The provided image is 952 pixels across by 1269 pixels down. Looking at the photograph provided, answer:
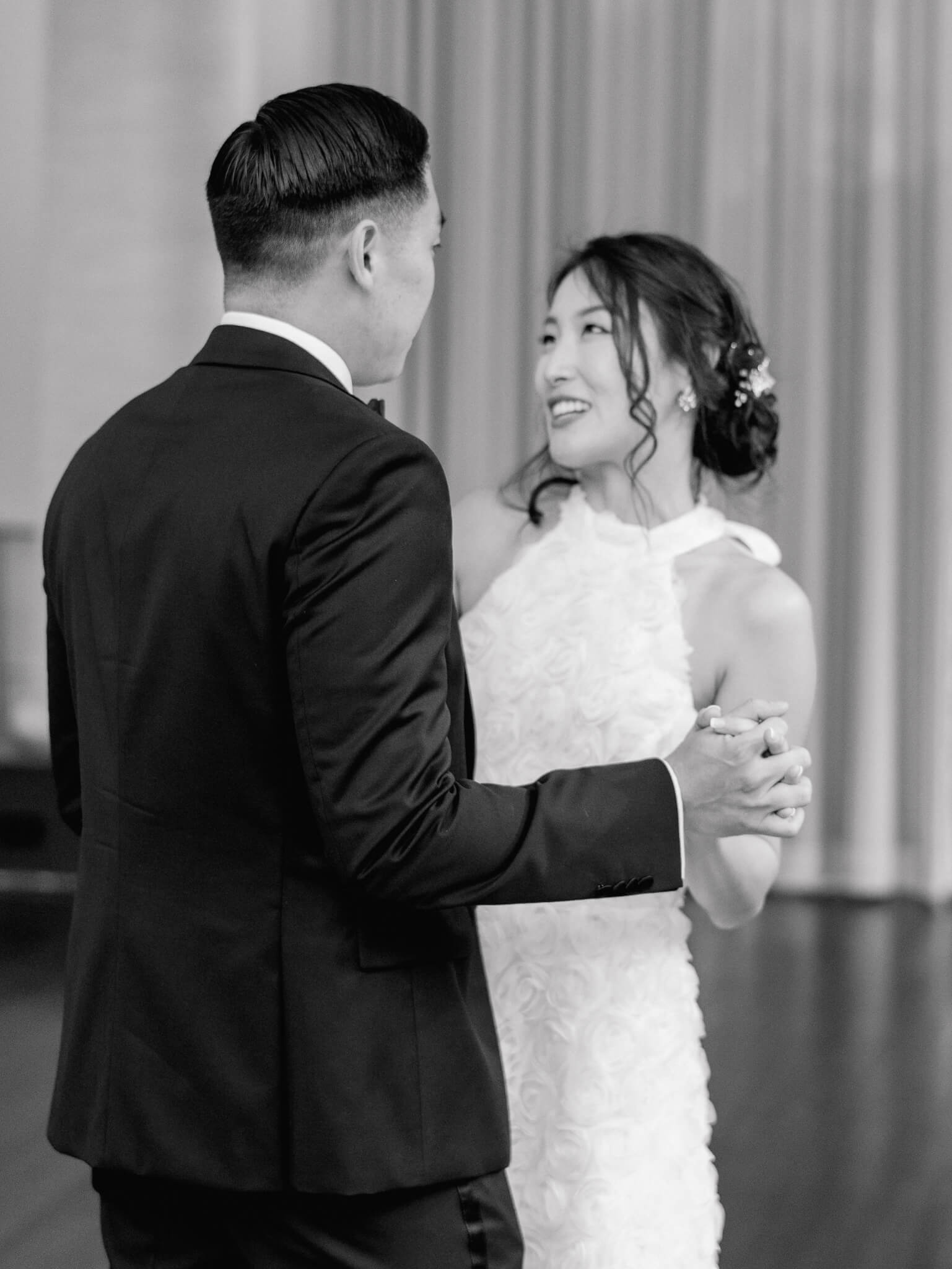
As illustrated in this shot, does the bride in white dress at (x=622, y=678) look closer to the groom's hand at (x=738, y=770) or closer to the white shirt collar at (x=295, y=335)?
the groom's hand at (x=738, y=770)

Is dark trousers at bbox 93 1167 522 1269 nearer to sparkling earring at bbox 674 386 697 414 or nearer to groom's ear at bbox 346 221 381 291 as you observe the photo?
groom's ear at bbox 346 221 381 291

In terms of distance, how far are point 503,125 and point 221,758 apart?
17.3ft

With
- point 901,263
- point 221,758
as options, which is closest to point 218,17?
point 901,263

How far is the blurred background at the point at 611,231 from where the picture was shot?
18.0 ft

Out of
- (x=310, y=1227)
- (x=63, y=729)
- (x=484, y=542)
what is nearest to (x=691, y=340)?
(x=484, y=542)

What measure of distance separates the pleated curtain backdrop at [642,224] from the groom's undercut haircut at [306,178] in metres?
4.33

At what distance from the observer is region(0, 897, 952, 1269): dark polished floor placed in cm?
287

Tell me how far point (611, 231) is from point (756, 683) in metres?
4.27

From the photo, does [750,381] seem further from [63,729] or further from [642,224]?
[642,224]

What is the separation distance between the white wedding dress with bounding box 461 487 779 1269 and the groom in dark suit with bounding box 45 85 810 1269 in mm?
524

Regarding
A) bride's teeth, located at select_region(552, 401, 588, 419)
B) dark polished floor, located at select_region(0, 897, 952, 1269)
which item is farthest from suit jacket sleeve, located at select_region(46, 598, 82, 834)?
dark polished floor, located at select_region(0, 897, 952, 1269)

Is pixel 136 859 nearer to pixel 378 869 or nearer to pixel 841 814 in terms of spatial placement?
pixel 378 869

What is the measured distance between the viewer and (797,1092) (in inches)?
142

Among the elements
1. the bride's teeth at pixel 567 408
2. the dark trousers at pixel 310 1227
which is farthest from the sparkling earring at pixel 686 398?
the dark trousers at pixel 310 1227
